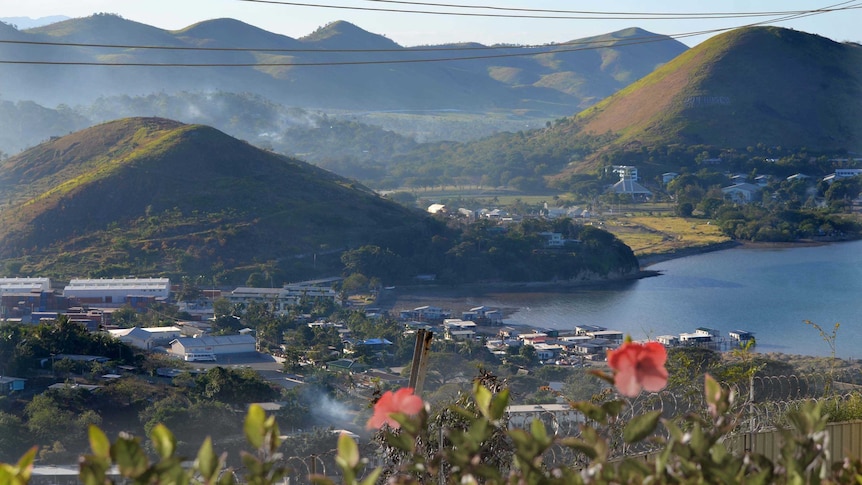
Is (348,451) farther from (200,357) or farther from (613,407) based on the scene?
(200,357)

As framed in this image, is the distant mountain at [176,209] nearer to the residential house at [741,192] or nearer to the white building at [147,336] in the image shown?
the white building at [147,336]

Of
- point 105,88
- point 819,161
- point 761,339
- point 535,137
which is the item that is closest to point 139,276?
point 761,339

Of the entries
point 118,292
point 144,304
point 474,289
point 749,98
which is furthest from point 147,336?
point 749,98

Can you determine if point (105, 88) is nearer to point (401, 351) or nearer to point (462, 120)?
point (462, 120)

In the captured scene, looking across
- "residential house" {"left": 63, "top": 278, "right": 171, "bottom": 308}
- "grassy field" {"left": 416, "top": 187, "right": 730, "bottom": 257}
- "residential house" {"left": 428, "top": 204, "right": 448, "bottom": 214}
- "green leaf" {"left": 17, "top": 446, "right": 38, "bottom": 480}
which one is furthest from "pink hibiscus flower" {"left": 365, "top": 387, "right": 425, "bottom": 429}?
"residential house" {"left": 428, "top": 204, "right": 448, "bottom": 214}

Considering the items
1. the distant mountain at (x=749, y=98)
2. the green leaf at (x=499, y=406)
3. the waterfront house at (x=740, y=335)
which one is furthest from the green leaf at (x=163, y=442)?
the distant mountain at (x=749, y=98)
